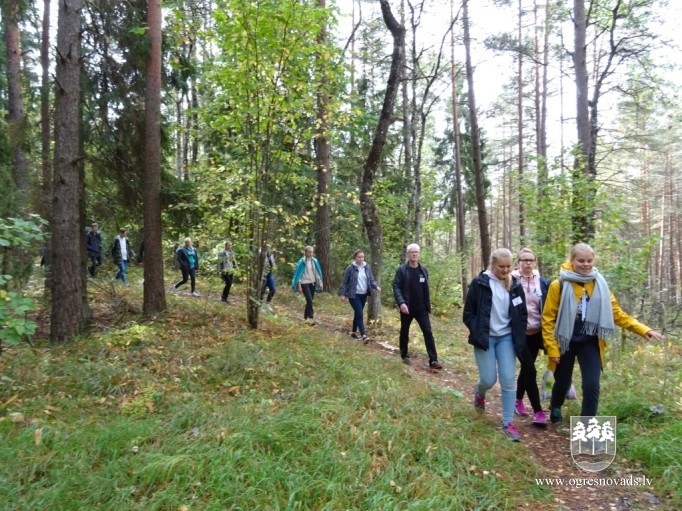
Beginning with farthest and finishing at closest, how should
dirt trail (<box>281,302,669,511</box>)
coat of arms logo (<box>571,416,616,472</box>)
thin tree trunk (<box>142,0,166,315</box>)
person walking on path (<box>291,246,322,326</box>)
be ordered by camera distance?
person walking on path (<box>291,246,322,326</box>)
thin tree trunk (<box>142,0,166,315</box>)
coat of arms logo (<box>571,416,616,472</box>)
dirt trail (<box>281,302,669,511</box>)

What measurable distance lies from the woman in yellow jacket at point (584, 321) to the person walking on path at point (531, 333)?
476mm

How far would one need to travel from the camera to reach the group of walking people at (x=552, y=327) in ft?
13.6

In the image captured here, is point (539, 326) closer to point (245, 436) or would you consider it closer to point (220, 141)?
point (245, 436)

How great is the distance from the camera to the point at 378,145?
9.34m

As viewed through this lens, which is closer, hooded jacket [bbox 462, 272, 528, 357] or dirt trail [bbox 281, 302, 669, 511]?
dirt trail [bbox 281, 302, 669, 511]

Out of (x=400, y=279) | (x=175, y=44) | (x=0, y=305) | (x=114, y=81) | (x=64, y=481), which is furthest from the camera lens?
(x=175, y=44)

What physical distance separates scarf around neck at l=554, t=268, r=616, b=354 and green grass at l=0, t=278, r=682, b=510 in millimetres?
1198

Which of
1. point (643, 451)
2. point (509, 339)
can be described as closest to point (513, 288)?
point (509, 339)

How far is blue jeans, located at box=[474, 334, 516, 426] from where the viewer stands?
4461mm

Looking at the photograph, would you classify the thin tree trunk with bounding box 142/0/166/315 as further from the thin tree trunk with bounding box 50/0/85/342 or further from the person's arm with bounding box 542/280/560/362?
the person's arm with bounding box 542/280/560/362

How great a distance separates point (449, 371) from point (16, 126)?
914 centimetres

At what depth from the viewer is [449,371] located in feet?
24.7

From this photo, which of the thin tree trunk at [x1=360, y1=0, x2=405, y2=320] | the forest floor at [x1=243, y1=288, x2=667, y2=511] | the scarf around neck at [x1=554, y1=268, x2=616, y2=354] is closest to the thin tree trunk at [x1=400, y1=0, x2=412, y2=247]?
the thin tree trunk at [x1=360, y1=0, x2=405, y2=320]

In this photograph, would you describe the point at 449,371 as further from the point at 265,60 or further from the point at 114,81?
the point at 114,81
